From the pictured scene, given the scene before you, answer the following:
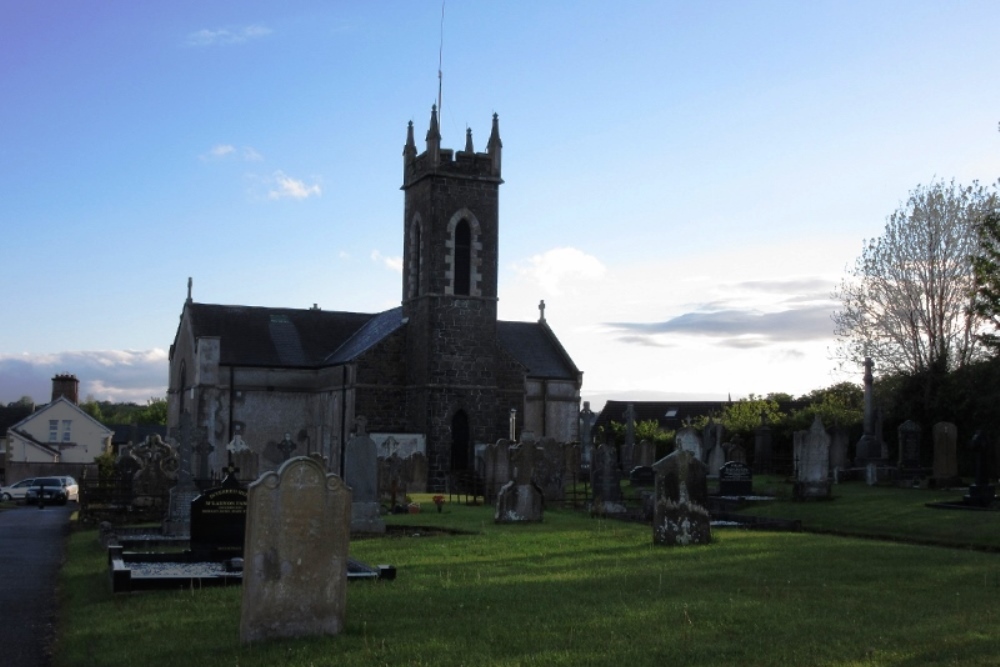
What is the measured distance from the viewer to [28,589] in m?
15.0

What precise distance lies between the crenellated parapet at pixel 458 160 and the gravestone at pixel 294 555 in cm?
3329

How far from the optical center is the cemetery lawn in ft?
30.1

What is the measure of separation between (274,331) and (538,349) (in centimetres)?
1302

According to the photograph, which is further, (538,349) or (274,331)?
(538,349)

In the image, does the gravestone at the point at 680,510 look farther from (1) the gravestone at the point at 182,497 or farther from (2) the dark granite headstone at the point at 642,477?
(2) the dark granite headstone at the point at 642,477

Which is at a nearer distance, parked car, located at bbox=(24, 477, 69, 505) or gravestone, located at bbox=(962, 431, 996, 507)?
gravestone, located at bbox=(962, 431, 996, 507)

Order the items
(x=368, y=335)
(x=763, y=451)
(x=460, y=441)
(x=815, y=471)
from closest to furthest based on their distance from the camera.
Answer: (x=815, y=471) < (x=763, y=451) < (x=460, y=441) < (x=368, y=335)

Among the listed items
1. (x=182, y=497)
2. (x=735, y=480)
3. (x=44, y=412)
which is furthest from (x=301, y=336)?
(x=44, y=412)

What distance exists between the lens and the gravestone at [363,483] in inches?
875

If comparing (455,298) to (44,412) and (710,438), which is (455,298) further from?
(44,412)

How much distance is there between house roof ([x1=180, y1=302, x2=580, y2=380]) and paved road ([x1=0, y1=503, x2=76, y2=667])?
60.3 ft

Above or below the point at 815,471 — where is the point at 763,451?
above

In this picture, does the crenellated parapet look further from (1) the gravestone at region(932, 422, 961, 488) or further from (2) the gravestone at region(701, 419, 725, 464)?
(1) the gravestone at region(932, 422, 961, 488)

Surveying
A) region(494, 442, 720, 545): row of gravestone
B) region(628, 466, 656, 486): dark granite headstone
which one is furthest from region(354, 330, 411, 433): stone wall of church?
region(494, 442, 720, 545): row of gravestone
